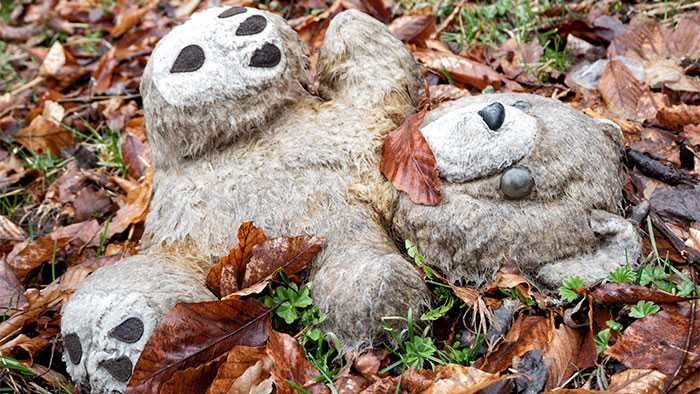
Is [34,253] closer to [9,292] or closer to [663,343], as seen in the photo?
[9,292]

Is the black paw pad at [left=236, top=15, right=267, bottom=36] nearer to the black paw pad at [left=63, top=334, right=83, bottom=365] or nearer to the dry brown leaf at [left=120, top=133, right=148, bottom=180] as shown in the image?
the black paw pad at [left=63, top=334, right=83, bottom=365]

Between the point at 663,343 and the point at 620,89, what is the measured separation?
147cm

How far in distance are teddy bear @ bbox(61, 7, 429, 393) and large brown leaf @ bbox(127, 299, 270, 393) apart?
5 cm

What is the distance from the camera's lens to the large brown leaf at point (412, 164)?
203cm

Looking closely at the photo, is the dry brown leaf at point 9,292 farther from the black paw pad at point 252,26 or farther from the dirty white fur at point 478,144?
the dirty white fur at point 478,144

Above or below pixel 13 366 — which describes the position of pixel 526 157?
above

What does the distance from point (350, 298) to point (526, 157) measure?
0.63 metres

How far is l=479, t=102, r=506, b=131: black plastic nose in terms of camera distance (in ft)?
6.34

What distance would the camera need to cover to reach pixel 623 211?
2119 millimetres

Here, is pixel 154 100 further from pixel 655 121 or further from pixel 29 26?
pixel 29 26

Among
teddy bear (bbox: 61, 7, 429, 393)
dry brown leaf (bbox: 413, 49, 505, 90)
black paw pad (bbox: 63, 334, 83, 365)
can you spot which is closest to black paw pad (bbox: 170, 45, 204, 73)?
teddy bear (bbox: 61, 7, 429, 393)

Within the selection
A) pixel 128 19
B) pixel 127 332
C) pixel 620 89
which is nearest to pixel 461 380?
pixel 127 332

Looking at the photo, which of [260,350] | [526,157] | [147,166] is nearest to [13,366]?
[260,350]

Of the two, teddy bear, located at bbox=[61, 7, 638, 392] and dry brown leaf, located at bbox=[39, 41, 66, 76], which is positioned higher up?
teddy bear, located at bbox=[61, 7, 638, 392]
